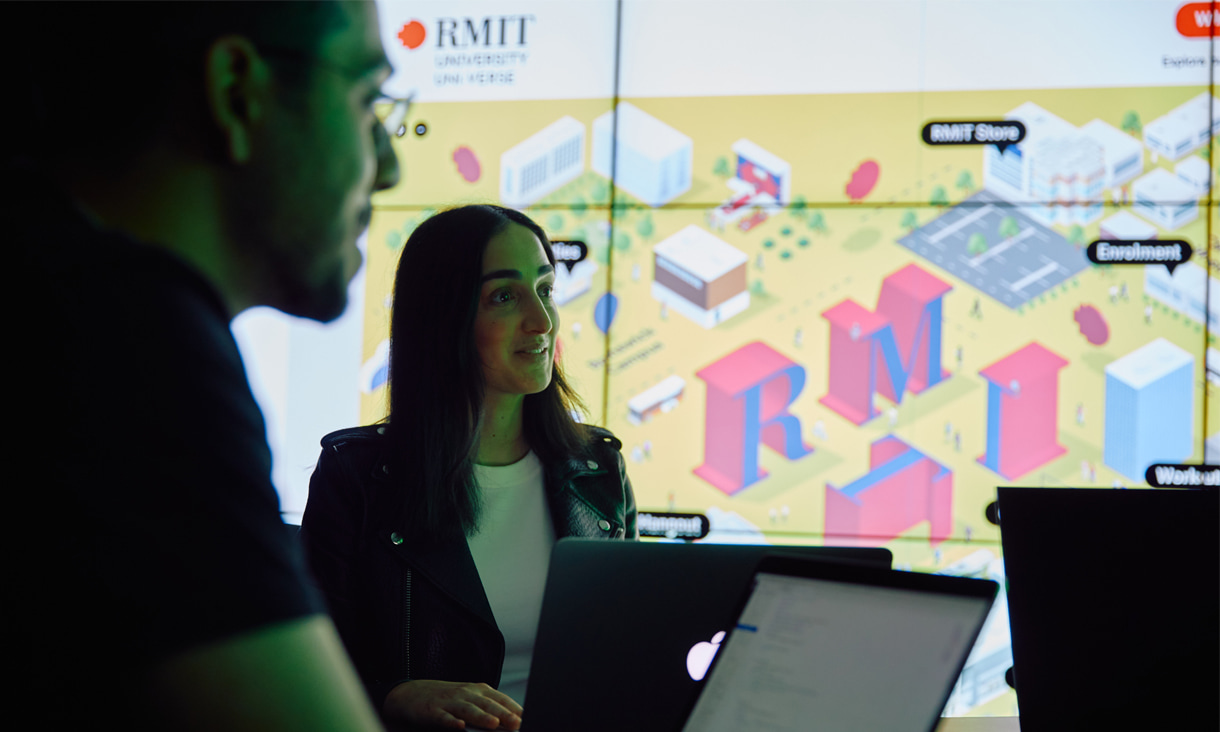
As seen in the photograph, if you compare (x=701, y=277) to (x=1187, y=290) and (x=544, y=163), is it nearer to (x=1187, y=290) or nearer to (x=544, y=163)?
(x=544, y=163)

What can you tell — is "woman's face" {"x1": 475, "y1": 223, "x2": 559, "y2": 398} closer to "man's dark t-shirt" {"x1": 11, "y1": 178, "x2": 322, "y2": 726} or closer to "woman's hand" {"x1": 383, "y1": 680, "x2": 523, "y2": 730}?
"woman's hand" {"x1": 383, "y1": 680, "x2": 523, "y2": 730}

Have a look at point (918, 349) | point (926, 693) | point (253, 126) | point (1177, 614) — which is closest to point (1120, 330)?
point (918, 349)

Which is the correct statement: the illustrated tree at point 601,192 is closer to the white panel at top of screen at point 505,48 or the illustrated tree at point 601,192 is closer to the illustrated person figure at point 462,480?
the white panel at top of screen at point 505,48

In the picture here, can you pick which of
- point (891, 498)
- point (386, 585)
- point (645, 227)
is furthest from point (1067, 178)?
Result: point (386, 585)

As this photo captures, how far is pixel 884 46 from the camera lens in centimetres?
328

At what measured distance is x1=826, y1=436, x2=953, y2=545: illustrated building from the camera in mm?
3203

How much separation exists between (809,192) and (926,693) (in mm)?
2723

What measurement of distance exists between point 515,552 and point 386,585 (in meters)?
0.25

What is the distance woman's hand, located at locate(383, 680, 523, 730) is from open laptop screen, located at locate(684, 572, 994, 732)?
0.49 m

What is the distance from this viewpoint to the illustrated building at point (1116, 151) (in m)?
3.17

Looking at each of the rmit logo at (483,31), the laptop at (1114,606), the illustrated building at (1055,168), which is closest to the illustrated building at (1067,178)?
the illustrated building at (1055,168)

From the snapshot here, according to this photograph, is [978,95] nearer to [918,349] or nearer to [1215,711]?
[918,349]

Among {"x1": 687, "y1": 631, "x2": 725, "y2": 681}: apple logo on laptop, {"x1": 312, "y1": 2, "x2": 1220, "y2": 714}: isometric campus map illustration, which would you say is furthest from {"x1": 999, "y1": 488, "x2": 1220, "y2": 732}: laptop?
{"x1": 312, "y1": 2, "x2": 1220, "y2": 714}: isometric campus map illustration

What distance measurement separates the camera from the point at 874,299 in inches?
128
